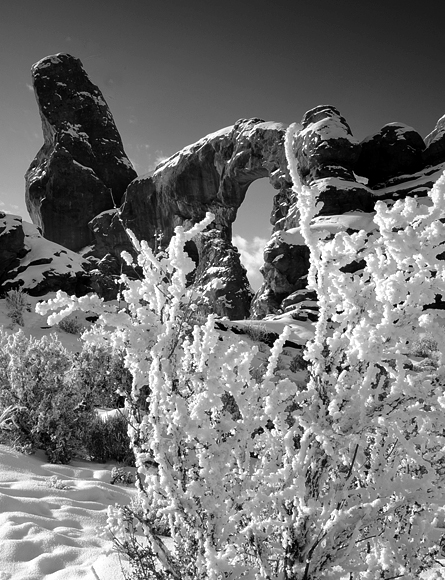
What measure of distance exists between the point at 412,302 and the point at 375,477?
2.59 feet

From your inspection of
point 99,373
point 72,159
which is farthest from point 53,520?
point 72,159

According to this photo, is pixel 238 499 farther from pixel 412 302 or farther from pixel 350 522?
pixel 412 302

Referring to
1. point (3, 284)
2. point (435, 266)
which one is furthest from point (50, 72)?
point (435, 266)

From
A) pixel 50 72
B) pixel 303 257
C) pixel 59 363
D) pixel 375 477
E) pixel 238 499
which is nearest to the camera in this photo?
pixel 238 499

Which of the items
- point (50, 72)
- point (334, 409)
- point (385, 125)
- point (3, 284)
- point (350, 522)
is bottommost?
point (350, 522)

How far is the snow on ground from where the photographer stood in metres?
1.97

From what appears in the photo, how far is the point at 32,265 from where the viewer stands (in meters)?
19.3

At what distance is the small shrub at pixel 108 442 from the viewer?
4.48 meters

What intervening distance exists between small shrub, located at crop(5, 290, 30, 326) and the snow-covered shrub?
359 inches

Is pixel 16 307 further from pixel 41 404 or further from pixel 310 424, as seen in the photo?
pixel 310 424

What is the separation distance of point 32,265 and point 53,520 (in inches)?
748

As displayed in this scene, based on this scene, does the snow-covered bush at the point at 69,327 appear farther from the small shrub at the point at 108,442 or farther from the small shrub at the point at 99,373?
the small shrub at the point at 108,442

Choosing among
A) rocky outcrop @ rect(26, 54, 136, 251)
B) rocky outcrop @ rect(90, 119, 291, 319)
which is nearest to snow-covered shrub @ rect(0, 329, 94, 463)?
rocky outcrop @ rect(90, 119, 291, 319)

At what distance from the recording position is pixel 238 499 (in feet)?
4.66
